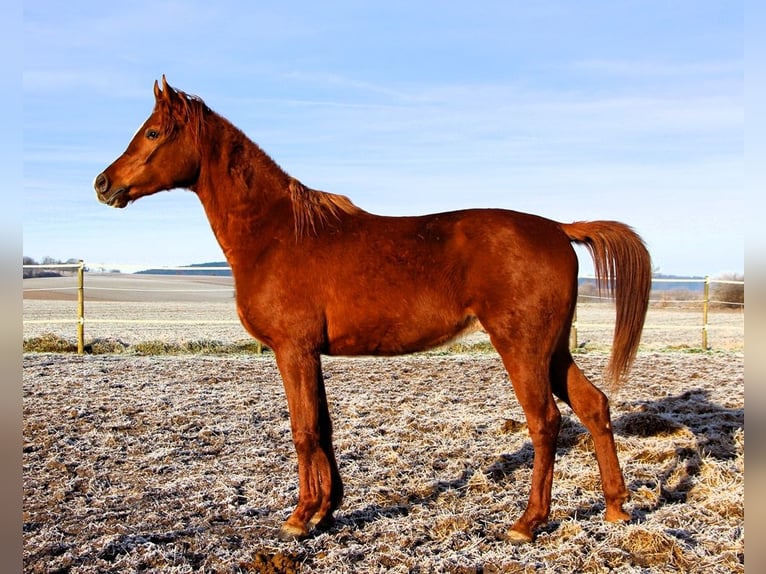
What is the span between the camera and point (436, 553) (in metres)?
3.57

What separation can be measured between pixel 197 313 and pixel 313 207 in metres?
25.2

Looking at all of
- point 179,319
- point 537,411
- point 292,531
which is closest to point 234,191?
point 292,531

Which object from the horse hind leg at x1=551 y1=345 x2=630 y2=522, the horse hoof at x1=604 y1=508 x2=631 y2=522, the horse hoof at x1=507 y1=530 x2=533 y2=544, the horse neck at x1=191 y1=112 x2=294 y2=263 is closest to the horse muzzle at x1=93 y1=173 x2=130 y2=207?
the horse neck at x1=191 y1=112 x2=294 y2=263

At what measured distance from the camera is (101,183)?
13.4 feet

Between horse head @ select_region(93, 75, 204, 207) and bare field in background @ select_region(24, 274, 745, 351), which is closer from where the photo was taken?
horse head @ select_region(93, 75, 204, 207)

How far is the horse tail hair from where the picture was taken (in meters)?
4.14

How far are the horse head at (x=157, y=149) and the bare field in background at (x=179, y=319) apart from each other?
318 cm

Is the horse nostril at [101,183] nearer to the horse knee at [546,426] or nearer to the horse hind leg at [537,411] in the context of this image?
the horse hind leg at [537,411]

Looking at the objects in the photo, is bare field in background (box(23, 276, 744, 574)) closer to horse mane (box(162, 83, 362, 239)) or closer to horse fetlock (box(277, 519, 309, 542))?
horse fetlock (box(277, 519, 309, 542))

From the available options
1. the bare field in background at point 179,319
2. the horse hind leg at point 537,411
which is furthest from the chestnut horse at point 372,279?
the bare field in background at point 179,319

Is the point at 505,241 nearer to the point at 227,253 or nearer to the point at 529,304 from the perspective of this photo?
the point at 529,304

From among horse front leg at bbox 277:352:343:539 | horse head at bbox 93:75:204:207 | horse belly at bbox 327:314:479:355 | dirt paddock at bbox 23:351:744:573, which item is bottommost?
dirt paddock at bbox 23:351:744:573

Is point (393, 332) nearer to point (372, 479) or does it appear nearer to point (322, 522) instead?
point (322, 522)

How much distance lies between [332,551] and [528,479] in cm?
195
